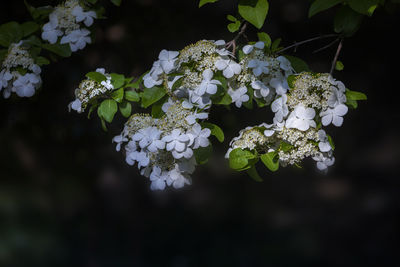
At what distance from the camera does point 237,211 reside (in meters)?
2.97

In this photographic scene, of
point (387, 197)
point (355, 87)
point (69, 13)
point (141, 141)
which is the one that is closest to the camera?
point (141, 141)

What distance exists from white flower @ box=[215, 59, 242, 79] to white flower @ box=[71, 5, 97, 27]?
596 mm

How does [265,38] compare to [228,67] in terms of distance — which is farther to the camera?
[265,38]

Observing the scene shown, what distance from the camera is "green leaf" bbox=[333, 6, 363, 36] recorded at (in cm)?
132

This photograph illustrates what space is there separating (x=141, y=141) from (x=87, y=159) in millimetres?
1689

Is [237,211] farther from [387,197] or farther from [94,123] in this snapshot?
[94,123]

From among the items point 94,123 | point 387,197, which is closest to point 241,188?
Result: point 387,197

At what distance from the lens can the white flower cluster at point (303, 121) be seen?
115 centimetres

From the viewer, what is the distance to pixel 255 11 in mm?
1297

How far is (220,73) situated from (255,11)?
0.21 m

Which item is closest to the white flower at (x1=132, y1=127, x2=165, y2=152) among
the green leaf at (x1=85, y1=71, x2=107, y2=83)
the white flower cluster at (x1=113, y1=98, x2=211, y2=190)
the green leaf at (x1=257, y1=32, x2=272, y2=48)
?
the white flower cluster at (x1=113, y1=98, x2=211, y2=190)

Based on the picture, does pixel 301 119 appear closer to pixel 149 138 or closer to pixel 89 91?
pixel 149 138

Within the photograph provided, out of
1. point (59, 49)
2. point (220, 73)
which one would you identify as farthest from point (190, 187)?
point (220, 73)

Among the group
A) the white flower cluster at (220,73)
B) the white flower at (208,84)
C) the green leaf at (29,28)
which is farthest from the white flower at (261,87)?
the green leaf at (29,28)
